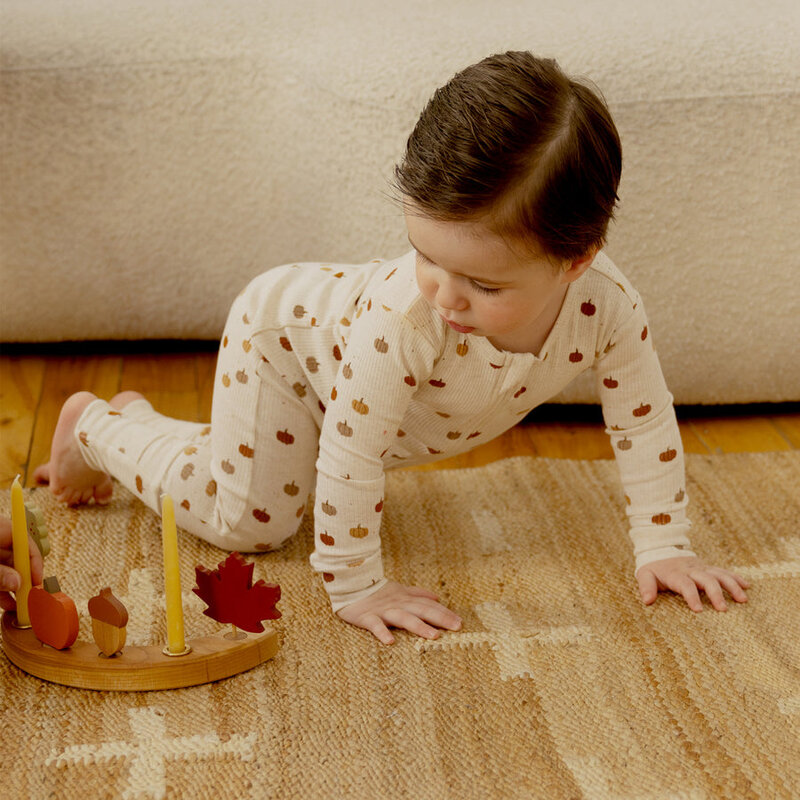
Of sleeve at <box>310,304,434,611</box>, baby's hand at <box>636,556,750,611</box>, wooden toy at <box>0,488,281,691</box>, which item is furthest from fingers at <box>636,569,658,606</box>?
wooden toy at <box>0,488,281,691</box>

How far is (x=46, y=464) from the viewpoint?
4.00ft

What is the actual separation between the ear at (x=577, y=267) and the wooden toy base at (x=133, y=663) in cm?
39

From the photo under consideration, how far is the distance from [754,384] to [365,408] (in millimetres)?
693

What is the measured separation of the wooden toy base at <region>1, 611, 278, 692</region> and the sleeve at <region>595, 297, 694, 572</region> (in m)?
0.38

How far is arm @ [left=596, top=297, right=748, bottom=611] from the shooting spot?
979 millimetres

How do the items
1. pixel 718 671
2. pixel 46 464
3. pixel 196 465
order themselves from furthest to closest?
pixel 46 464, pixel 196 465, pixel 718 671

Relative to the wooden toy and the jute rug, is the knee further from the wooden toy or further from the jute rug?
the wooden toy

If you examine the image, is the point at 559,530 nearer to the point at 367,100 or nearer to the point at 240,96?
the point at 367,100

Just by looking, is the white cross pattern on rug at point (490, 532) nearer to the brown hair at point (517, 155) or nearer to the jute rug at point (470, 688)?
the jute rug at point (470, 688)

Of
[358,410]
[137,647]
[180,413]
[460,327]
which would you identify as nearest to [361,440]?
[358,410]

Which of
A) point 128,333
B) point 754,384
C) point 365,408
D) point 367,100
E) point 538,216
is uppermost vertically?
point 538,216

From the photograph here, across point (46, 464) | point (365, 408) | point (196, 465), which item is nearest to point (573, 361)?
point (365, 408)

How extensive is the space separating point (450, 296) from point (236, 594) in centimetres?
Answer: 29

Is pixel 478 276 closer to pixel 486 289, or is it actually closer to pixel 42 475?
pixel 486 289
